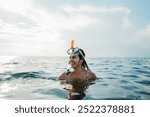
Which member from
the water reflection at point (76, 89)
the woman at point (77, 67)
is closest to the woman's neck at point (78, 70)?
the woman at point (77, 67)

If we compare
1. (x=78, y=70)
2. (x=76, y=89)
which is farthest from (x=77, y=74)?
(x=76, y=89)

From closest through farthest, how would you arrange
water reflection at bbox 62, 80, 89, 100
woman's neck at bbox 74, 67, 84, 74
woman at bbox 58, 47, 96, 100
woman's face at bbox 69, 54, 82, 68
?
water reflection at bbox 62, 80, 89, 100 < woman at bbox 58, 47, 96, 100 < woman's face at bbox 69, 54, 82, 68 < woman's neck at bbox 74, 67, 84, 74

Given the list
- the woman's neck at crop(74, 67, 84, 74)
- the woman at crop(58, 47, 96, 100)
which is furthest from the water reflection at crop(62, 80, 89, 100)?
the woman's neck at crop(74, 67, 84, 74)

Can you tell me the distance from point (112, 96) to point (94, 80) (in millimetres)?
2936

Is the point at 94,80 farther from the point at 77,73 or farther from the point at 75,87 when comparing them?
the point at 75,87

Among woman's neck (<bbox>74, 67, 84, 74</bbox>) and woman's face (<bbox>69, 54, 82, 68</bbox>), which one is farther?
woman's neck (<bbox>74, 67, 84, 74</bbox>)

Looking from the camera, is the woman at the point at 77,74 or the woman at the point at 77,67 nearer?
the woman at the point at 77,74

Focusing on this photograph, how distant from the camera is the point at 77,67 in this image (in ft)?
29.7

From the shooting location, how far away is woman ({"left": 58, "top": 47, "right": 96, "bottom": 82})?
8727 millimetres

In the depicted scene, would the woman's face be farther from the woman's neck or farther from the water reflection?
the water reflection

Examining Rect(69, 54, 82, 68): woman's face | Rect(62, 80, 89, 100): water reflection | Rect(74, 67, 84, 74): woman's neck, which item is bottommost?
Rect(62, 80, 89, 100): water reflection

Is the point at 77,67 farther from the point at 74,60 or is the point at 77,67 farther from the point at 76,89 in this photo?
the point at 76,89

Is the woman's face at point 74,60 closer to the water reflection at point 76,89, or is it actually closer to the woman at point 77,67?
the woman at point 77,67

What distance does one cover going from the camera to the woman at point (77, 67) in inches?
344
